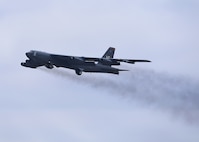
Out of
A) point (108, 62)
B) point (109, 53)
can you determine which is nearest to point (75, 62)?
point (108, 62)

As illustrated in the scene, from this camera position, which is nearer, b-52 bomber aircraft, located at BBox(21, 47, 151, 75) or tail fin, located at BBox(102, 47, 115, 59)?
b-52 bomber aircraft, located at BBox(21, 47, 151, 75)

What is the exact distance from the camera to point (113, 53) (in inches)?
6235

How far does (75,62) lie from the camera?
488 ft

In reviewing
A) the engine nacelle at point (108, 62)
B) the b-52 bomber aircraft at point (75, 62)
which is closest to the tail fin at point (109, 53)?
the b-52 bomber aircraft at point (75, 62)

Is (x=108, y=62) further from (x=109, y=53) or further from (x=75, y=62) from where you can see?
(x=109, y=53)

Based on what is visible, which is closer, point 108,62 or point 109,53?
point 108,62

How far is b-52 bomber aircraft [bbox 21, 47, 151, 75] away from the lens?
14738 cm

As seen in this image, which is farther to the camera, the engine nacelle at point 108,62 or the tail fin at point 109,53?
the tail fin at point 109,53

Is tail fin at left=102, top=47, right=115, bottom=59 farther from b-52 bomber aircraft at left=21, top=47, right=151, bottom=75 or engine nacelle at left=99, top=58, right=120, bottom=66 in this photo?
engine nacelle at left=99, top=58, right=120, bottom=66

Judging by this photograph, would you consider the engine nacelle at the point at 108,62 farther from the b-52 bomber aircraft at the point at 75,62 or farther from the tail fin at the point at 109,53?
the tail fin at the point at 109,53

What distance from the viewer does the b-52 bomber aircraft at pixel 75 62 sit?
147m

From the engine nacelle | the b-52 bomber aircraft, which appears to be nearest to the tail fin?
the b-52 bomber aircraft

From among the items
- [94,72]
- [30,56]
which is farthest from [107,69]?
[30,56]

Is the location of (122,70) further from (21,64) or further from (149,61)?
(21,64)
